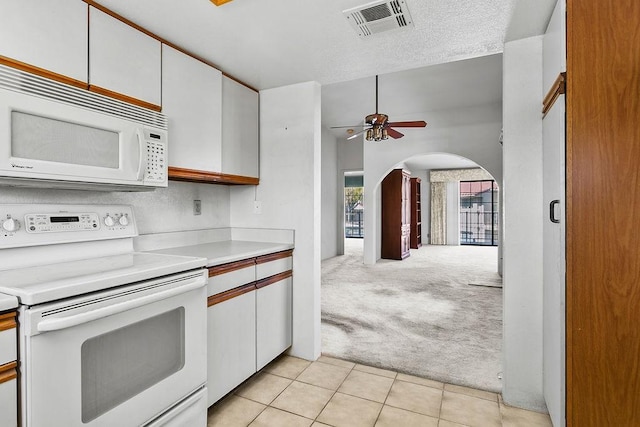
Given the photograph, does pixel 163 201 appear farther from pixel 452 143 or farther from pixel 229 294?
pixel 452 143

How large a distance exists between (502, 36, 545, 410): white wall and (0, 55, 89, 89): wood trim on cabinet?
229 centimetres

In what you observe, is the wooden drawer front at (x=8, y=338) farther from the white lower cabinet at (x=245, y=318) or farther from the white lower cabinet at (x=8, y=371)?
the white lower cabinet at (x=245, y=318)

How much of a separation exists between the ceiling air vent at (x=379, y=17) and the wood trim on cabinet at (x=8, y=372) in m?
1.97

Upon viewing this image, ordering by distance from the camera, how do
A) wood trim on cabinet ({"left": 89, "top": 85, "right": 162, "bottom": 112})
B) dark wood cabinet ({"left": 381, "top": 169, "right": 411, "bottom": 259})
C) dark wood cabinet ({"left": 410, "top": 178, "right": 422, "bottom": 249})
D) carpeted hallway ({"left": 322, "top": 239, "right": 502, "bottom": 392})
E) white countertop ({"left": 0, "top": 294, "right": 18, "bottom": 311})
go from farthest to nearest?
dark wood cabinet ({"left": 410, "top": 178, "right": 422, "bottom": 249})
dark wood cabinet ({"left": 381, "top": 169, "right": 411, "bottom": 259})
carpeted hallway ({"left": 322, "top": 239, "right": 502, "bottom": 392})
wood trim on cabinet ({"left": 89, "top": 85, "right": 162, "bottom": 112})
white countertop ({"left": 0, "top": 294, "right": 18, "bottom": 311})

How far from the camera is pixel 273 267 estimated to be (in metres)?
2.44

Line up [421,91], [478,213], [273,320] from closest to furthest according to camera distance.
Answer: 1. [273,320]
2. [421,91]
3. [478,213]

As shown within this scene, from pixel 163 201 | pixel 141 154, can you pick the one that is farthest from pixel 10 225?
pixel 163 201

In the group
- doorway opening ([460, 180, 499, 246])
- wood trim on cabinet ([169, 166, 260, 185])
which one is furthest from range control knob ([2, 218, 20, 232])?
doorway opening ([460, 180, 499, 246])

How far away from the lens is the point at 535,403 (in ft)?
6.49

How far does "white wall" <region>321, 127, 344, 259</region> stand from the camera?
7.46 m

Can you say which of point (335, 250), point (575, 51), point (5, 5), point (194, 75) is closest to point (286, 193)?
point (194, 75)

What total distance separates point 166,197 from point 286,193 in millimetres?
874

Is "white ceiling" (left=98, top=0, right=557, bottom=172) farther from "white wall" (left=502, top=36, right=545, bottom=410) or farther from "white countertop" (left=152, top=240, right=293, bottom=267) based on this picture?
"white countertop" (left=152, top=240, right=293, bottom=267)

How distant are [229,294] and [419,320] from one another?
7.43ft
